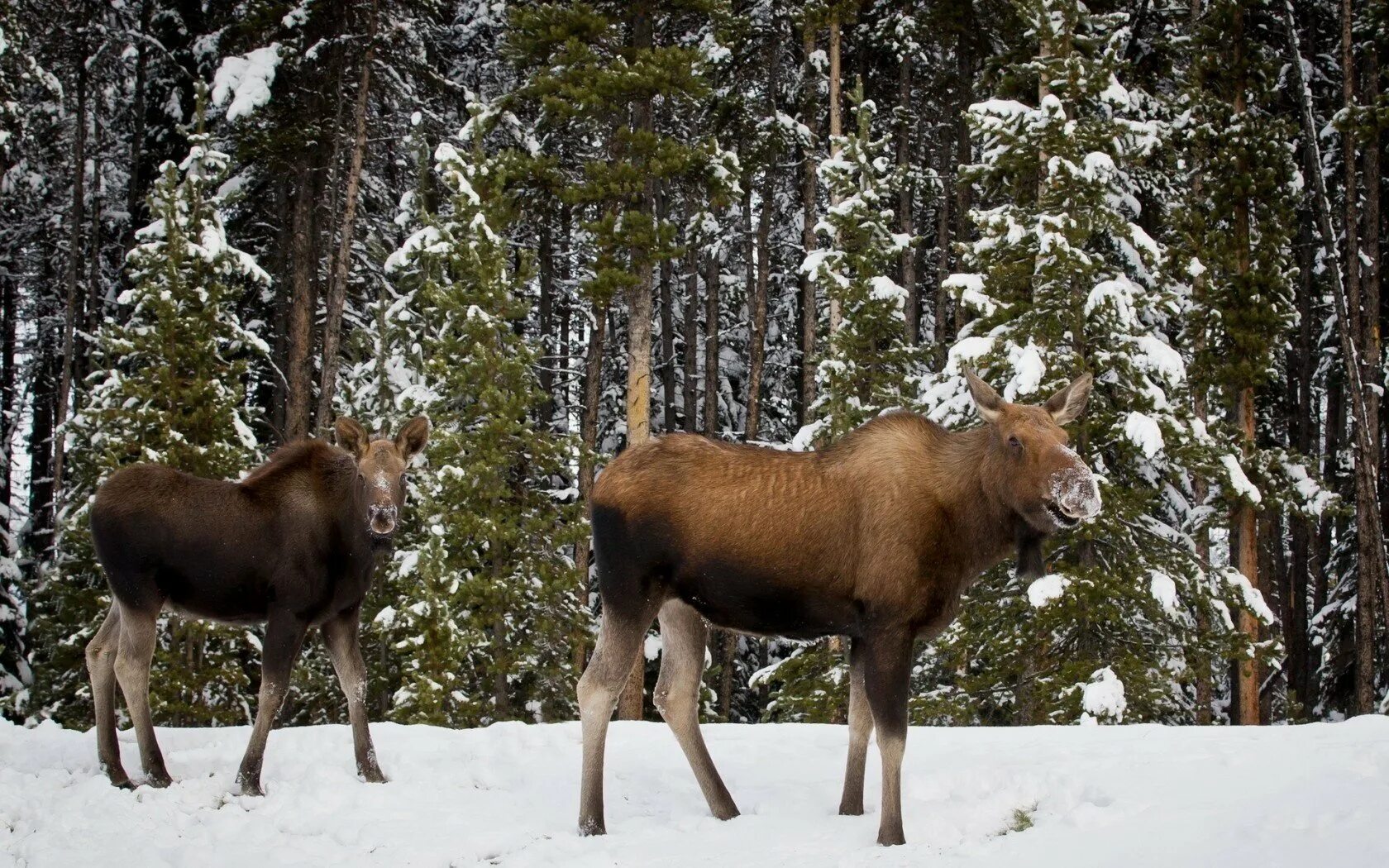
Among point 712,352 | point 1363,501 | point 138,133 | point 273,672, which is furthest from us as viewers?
point 712,352

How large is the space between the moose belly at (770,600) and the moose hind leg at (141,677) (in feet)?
13.3

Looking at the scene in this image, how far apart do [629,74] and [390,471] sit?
13.4 meters

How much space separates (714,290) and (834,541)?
26.2 metres

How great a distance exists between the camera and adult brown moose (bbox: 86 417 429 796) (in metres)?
8.22

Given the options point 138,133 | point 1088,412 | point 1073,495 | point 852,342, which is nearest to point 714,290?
point 852,342

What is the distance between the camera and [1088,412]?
16.0 metres

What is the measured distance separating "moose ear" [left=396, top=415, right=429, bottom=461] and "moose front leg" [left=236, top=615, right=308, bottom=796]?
1413mm

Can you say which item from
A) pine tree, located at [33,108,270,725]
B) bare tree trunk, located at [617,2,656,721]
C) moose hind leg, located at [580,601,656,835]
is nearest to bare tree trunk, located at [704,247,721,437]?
bare tree trunk, located at [617,2,656,721]

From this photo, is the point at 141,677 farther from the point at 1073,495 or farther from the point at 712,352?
the point at 712,352

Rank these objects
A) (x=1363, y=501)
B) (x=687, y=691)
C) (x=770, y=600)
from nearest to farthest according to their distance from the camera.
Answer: (x=770, y=600), (x=687, y=691), (x=1363, y=501)

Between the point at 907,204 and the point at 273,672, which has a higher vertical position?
the point at 907,204

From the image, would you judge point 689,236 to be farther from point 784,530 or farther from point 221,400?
point 784,530

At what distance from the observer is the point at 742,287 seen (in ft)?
120

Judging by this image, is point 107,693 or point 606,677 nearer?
point 606,677
